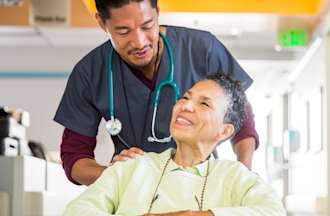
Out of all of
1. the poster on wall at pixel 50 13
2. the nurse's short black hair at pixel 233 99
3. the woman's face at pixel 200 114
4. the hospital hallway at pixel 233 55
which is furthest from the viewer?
the poster on wall at pixel 50 13

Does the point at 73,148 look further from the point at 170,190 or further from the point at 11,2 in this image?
the point at 11,2

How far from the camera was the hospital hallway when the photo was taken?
361 centimetres

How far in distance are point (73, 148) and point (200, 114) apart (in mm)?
511

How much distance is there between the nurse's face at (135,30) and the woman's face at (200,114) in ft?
0.60

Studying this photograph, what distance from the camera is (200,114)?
1891mm

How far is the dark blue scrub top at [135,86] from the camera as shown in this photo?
220 centimetres

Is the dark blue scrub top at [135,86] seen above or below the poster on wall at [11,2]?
below

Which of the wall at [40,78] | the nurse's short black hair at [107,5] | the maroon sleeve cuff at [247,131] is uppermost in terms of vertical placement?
the nurse's short black hair at [107,5]

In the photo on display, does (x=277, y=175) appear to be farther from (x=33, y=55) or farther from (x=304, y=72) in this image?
(x=33, y=55)

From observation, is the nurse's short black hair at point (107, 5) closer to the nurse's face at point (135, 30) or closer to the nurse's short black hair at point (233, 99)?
the nurse's face at point (135, 30)

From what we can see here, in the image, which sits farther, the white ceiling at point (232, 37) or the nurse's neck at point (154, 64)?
the white ceiling at point (232, 37)

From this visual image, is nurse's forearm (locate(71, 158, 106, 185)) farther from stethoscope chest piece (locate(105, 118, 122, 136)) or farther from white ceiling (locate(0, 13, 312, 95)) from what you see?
white ceiling (locate(0, 13, 312, 95))

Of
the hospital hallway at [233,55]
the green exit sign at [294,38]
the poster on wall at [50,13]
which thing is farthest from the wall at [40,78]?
the green exit sign at [294,38]

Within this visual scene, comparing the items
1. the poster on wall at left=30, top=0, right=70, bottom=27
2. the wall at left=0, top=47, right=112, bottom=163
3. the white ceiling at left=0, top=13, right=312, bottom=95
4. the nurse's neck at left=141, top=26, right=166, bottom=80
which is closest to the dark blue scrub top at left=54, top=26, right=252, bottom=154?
the nurse's neck at left=141, top=26, right=166, bottom=80
